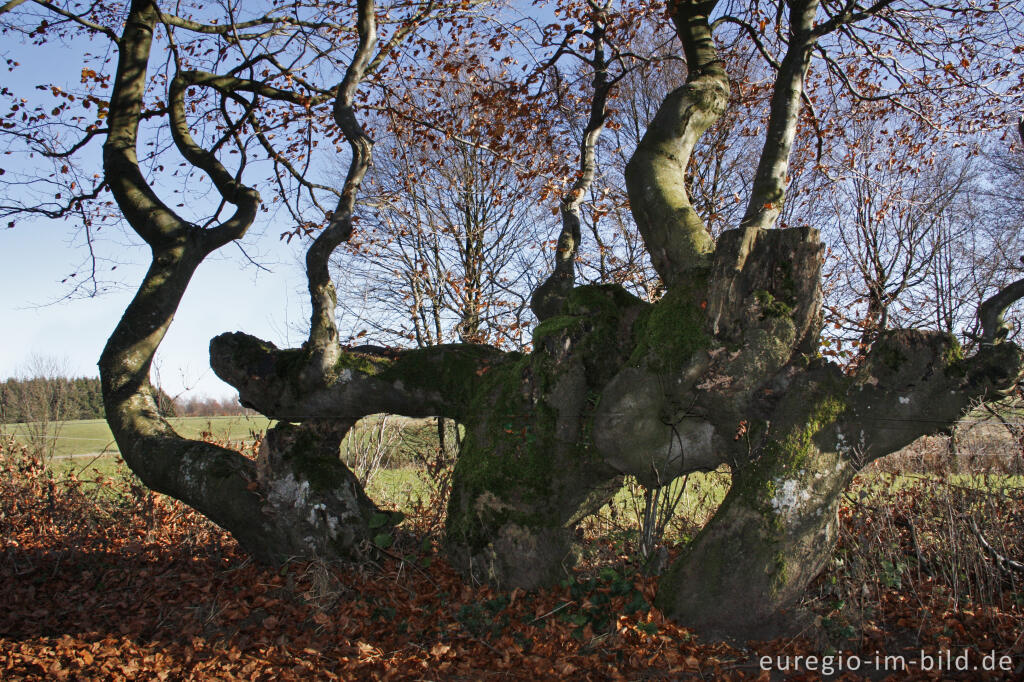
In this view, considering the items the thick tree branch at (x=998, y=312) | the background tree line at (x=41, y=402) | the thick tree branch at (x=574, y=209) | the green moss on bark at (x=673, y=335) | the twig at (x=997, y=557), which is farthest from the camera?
the background tree line at (x=41, y=402)

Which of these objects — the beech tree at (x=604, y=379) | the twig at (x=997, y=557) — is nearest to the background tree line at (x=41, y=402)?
the beech tree at (x=604, y=379)

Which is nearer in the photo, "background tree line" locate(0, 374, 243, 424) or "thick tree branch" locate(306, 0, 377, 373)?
"thick tree branch" locate(306, 0, 377, 373)

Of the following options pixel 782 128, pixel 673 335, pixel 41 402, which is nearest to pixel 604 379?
pixel 673 335

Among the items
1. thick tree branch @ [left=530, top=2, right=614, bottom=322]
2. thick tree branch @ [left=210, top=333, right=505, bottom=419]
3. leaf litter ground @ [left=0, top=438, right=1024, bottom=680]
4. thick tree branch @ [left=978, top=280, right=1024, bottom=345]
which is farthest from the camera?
thick tree branch @ [left=530, top=2, right=614, bottom=322]

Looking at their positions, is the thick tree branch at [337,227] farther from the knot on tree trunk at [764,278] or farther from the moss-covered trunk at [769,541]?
the moss-covered trunk at [769,541]

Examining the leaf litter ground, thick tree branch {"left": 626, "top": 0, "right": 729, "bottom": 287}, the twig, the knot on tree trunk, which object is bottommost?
the leaf litter ground

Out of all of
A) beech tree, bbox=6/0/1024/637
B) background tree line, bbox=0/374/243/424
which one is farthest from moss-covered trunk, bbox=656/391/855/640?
background tree line, bbox=0/374/243/424

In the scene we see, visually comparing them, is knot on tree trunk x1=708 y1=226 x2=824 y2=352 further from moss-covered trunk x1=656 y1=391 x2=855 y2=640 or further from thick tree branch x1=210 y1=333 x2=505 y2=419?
thick tree branch x1=210 y1=333 x2=505 y2=419

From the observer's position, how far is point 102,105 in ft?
26.7

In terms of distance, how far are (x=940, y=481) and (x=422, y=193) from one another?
468 inches

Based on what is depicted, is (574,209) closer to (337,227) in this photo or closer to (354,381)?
(337,227)

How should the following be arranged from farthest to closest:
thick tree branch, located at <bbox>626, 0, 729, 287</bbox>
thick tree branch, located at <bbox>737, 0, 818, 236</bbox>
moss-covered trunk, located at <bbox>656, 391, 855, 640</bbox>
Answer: thick tree branch, located at <bbox>737, 0, 818, 236</bbox> < thick tree branch, located at <bbox>626, 0, 729, 287</bbox> < moss-covered trunk, located at <bbox>656, 391, 855, 640</bbox>

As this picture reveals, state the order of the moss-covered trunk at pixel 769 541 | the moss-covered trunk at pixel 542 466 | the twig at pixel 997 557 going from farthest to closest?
1. the moss-covered trunk at pixel 542 466
2. the twig at pixel 997 557
3. the moss-covered trunk at pixel 769 541

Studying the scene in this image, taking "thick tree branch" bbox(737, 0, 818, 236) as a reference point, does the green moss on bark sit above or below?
below
